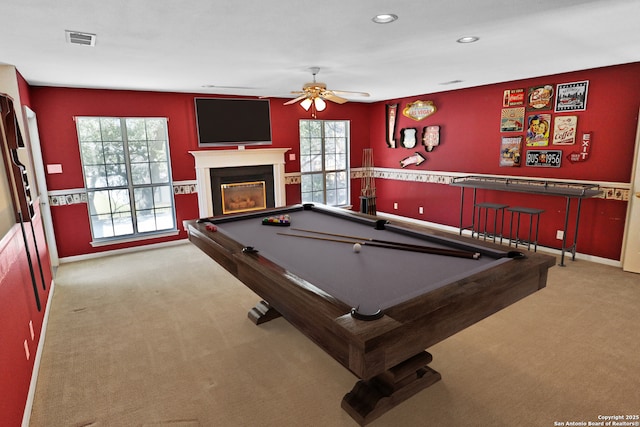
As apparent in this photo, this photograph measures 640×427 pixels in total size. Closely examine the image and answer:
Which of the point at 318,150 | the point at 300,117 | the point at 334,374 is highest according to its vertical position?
the point at 300,117

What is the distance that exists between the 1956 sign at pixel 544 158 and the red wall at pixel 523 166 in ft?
0.21

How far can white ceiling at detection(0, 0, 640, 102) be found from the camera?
2.17 metres

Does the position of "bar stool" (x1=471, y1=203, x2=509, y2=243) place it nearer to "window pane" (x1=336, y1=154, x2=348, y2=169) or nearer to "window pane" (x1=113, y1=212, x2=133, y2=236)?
"window pane" (x1=336, y1=154, x2=348, y2=169)

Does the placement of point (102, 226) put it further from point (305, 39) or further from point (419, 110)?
point (419, 110)

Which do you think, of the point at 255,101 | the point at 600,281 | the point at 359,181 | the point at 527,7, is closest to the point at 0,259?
the point at 527,7

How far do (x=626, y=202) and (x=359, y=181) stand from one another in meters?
4.41

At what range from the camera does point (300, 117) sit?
6742 mm

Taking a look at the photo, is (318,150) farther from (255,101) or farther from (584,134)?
(584,134)

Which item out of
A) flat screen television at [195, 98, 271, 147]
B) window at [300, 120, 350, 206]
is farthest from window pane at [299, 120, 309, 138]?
flat screen television at [195, 98, 271, 147]

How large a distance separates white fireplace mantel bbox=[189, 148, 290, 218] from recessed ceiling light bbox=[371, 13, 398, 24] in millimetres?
4002

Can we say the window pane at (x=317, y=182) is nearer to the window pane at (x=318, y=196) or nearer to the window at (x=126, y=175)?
the window pane at (x=318, y=196)

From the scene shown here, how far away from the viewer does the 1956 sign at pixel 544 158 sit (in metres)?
4.68

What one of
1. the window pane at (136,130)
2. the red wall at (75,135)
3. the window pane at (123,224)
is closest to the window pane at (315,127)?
the red wall at (75,135)

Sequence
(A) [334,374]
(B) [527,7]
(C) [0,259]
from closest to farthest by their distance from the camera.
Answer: (C) [0,259]
(B) [527,7]
(A) [334,374]
